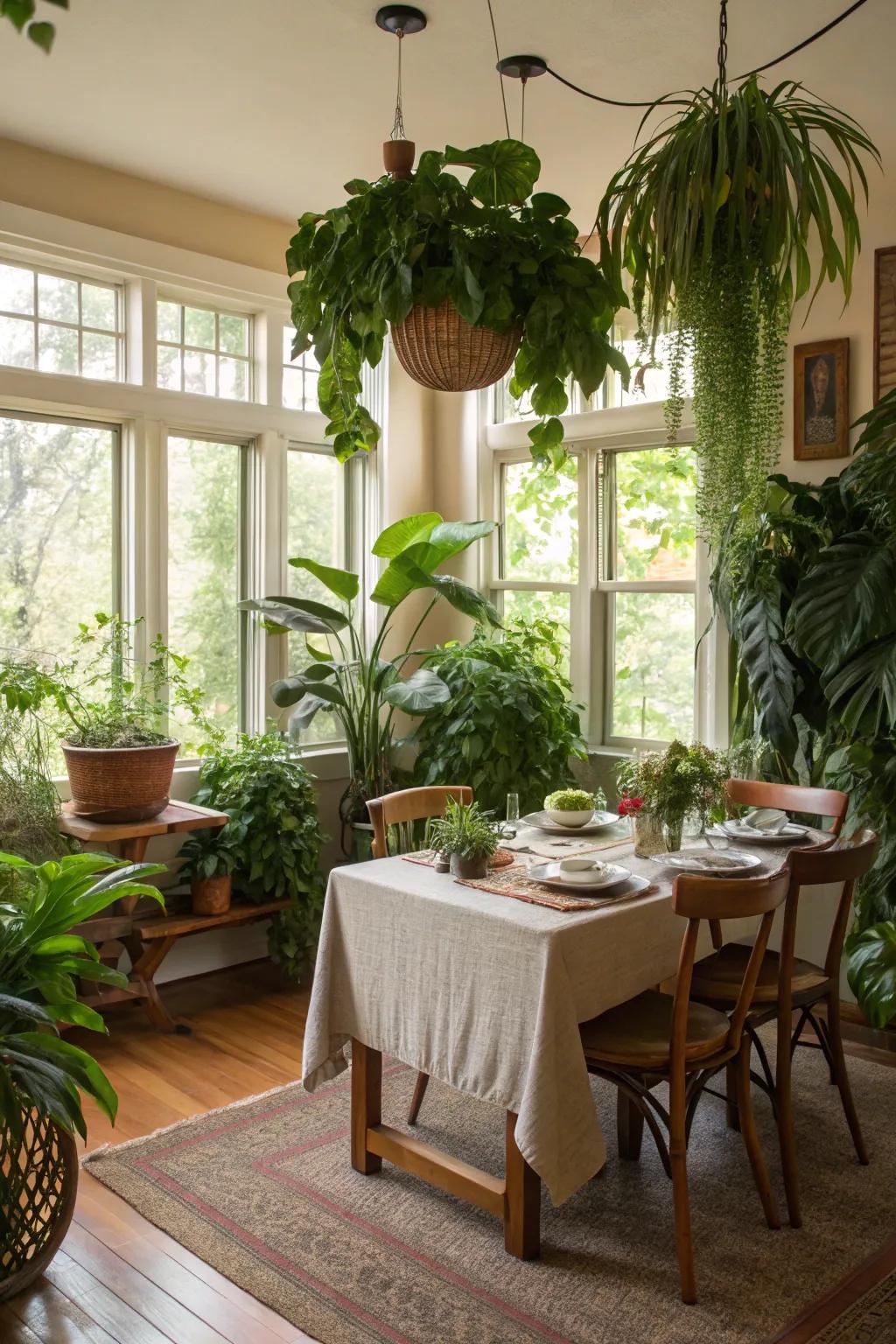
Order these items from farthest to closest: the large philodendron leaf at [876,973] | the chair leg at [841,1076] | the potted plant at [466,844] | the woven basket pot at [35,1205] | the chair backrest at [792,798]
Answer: the chair backrest at [792,798]
the large philodendron leaf at [876,973]
the chair leg at [841,1076]
the potted plant at [466,844]
the woven basket pot at [35,1205]

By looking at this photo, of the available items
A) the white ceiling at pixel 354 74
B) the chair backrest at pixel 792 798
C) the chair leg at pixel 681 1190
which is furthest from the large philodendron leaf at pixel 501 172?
the chair leg at pixel 681 1190

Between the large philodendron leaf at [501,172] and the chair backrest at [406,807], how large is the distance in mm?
1688

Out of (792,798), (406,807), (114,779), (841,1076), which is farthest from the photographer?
(114,779)

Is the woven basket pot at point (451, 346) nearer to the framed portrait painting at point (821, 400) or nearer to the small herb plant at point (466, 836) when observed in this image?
the small herb plant at point (466, 836)

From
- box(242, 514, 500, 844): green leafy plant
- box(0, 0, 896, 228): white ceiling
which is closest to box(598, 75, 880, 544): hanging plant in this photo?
box(0, 0, 896, 228): white ceiling

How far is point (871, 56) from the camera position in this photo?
3.37 m

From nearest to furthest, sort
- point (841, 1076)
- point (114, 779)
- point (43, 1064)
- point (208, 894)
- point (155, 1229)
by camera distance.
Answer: point (43, 1064) < point (155, 1229) < point (841, 1076) < point (114, 779) < point (208, 894)

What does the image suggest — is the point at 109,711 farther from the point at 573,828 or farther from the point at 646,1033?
the point at 646,1033

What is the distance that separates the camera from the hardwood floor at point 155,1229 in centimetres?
247

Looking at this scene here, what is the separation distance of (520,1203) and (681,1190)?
1.22ft

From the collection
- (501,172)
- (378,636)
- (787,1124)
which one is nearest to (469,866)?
(787,1124)

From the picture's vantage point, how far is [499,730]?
4715 millimetres

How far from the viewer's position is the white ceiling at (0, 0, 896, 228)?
126 inches

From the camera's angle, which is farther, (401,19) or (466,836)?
(401,19)
